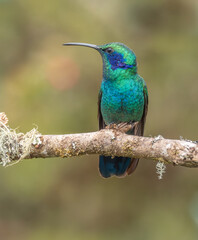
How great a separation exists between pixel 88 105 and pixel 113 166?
1.15m

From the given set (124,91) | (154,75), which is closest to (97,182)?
(154,75)

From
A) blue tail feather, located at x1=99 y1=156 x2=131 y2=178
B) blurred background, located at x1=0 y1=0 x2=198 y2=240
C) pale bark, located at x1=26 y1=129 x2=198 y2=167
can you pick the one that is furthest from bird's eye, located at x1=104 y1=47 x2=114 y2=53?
pale bark, located at x1=26 y1=129 x2=198 y2=167

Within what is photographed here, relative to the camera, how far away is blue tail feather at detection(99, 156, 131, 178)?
464 cm

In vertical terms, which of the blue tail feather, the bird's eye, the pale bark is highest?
the bird's eye

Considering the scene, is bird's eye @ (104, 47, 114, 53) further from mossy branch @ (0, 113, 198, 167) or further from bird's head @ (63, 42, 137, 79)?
mossy branch @ (0, 113, 198, 167)

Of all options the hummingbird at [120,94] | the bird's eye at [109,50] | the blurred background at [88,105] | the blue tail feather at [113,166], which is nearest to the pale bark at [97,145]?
the hummingbird at [120,94]

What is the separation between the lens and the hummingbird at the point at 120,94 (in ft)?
14.8

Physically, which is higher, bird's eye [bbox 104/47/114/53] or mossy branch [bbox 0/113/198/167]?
bird's eye [bbox 104/47/114/53]

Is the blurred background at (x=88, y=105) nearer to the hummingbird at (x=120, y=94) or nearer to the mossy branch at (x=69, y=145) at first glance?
the hummingbird at (x=120, y=94)

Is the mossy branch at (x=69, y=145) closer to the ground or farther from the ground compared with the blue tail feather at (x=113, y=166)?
farther from the ground

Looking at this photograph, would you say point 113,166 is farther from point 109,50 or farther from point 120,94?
point 109,50

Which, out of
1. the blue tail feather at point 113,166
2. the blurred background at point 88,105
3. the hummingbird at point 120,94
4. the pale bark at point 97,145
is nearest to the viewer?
the pale bark at point 97,145

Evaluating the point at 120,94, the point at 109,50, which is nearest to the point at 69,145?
the point at 120,94

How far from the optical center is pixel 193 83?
5.73 metres
